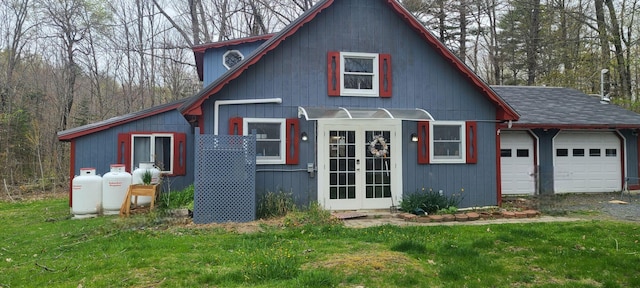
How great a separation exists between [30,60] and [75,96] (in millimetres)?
2337

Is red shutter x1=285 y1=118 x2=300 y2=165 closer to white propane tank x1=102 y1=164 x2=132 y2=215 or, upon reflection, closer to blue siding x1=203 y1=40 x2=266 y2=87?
white propane tank x1=102 y1=164 x2=132 y2=215

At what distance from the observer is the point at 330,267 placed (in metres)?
4.54

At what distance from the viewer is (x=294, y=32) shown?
346 inches

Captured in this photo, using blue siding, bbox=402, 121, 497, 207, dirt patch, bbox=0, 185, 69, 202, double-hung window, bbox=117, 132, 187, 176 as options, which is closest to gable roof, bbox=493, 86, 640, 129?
blue siding, bbox=402, 121, 497, 207

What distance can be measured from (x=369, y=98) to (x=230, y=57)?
5.72 metres

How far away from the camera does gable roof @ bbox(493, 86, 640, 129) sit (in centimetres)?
1220

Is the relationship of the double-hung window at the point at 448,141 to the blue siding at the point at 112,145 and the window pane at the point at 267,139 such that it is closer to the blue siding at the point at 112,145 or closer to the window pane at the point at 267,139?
the window pane at the point at 267,139

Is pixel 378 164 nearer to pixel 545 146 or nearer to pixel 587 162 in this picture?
pixel 545 146

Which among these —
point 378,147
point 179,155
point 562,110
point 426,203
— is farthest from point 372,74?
point 562,110

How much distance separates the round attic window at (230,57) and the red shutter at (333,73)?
15.8 ft

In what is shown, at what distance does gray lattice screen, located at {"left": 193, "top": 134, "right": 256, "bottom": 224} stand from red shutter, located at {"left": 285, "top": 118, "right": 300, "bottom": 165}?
42.2 inches

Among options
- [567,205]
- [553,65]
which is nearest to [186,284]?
[567,205]

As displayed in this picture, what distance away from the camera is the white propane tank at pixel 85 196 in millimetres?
8477

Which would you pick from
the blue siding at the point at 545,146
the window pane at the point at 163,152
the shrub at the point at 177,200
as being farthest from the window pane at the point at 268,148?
the blue siding at the point at 545,146
